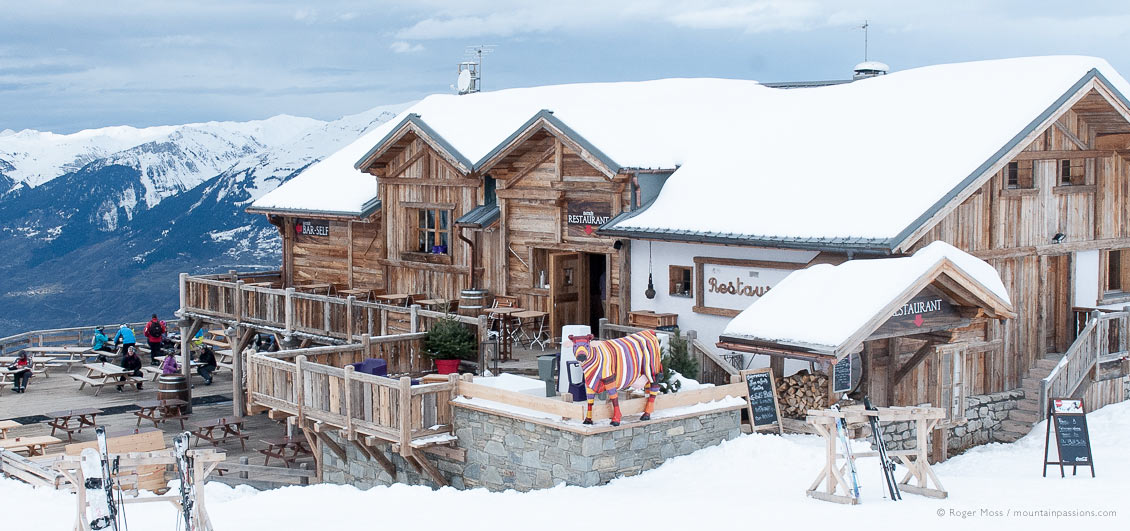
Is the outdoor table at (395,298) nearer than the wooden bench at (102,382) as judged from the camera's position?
Yes

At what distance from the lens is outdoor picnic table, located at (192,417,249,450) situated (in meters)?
24.2

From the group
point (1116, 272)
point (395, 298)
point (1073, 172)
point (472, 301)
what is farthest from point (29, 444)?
point (1116, 272)

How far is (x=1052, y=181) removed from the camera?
73.1 feet

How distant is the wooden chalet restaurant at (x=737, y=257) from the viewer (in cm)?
1739

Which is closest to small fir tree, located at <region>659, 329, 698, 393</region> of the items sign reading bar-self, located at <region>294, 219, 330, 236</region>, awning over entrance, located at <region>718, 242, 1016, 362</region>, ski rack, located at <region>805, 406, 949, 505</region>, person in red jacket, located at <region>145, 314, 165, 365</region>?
awning over entrance, located at <region>718, 242, 1016, 362</region>

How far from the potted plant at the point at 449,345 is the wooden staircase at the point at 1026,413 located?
878 centimetres

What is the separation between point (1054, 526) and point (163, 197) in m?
142

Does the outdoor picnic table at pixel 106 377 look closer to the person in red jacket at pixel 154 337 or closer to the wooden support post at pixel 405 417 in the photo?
the person in red jacket at pixel 154 337

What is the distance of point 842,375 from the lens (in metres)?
18.8

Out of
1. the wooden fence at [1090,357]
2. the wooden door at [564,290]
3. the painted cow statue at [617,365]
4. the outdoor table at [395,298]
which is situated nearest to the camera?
the painted cow statue at [617,365]

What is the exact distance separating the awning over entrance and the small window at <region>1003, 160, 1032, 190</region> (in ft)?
14.2

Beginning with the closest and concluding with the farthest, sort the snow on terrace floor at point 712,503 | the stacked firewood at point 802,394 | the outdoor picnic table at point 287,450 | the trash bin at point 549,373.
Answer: the snow on terrace floor at point 712,503 < the trash bin at point 549,373 < the stacked firewood at point 802,394 < the outdoor picnic table at point 287,450

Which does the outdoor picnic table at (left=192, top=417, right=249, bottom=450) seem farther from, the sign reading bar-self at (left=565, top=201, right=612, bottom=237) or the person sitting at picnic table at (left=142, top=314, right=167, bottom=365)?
the person sitting at picnic table at (left=142, top=314, right=167, bottom=365)

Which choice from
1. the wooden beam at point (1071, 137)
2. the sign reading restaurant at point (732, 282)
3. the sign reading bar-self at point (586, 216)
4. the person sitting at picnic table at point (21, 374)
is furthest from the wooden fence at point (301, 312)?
the wooden beam at point (1071, 137)
